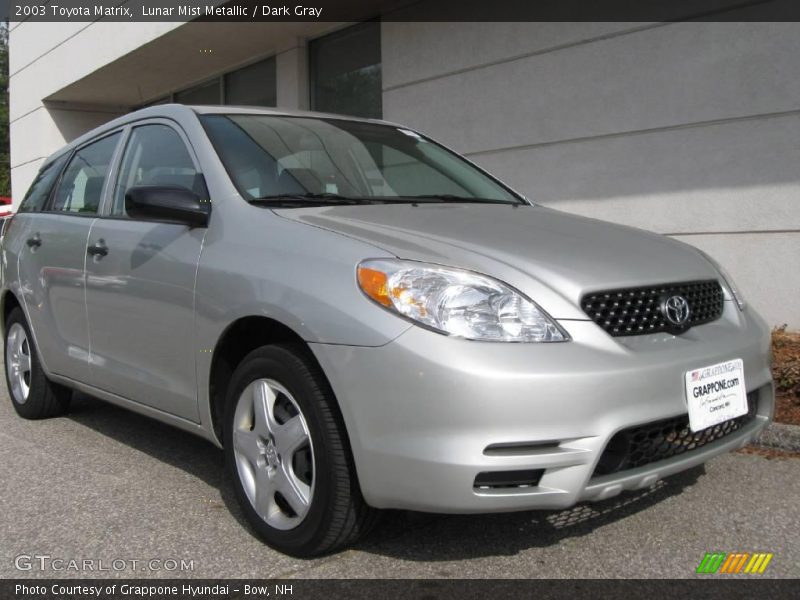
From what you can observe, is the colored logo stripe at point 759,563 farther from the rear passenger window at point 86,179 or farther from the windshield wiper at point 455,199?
the rear passenger window at point 86,179

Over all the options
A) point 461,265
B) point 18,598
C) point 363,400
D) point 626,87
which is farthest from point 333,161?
point 626,87

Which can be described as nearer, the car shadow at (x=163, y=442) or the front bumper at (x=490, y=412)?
the front bumper at (x=490, y=412)

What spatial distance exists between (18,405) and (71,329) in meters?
A: 1.19

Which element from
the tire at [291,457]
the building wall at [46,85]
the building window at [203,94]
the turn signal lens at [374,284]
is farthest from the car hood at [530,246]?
the building wall at [46,85]

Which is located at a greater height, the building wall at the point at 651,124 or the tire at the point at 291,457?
the building wall at the point at 651,124

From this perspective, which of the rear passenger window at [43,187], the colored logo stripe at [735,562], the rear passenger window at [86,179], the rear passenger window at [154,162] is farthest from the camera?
the rear passenger window at [43,187]

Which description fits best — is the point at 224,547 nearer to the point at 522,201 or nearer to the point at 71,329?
the point at 71,329

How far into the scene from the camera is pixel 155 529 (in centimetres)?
309

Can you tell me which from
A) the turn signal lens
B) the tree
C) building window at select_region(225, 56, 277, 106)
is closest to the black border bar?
building window at select_region(225, 56, 277, 106)

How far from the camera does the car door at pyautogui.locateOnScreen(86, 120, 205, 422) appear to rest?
3.21 meters

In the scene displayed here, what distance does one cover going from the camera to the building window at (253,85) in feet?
35.8

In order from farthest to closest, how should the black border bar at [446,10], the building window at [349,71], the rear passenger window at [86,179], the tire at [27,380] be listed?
the building window at [349,71] < the black border bar at [446,10] < the tire at [27,380] < the rear passenger window at [86,179]

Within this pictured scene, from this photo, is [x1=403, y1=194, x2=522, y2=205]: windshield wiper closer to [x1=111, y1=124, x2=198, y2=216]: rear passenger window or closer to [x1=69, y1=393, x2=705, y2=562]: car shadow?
[x1=111, y1=124, x2=198, y2=216]: rear passenger window

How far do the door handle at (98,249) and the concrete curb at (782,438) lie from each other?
325 cm
